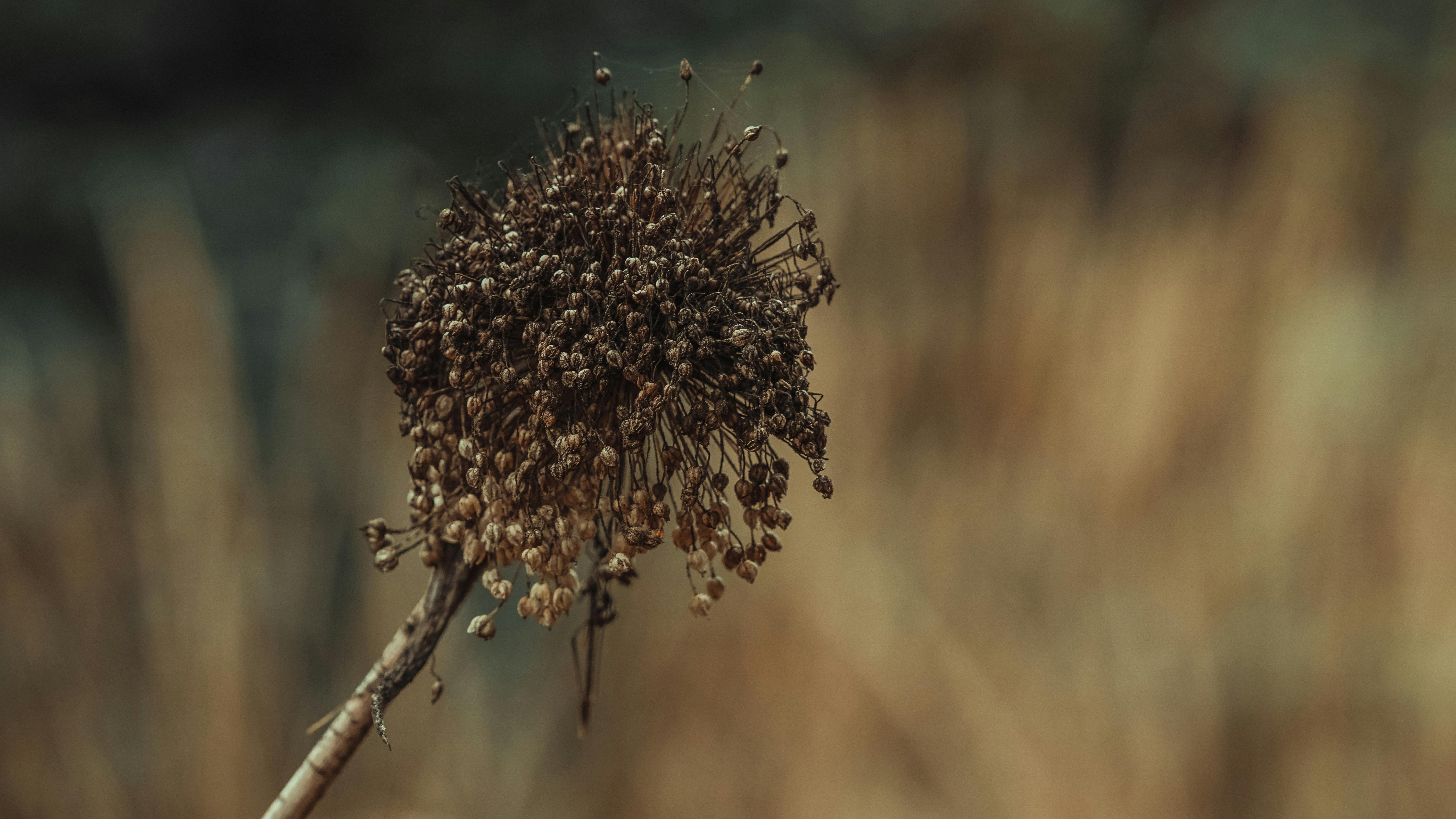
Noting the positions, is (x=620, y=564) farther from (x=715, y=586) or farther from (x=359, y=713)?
(x=359, y=713)

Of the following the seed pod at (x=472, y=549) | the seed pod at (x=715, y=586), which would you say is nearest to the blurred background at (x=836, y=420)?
the seed pod at (x=715, y=586)

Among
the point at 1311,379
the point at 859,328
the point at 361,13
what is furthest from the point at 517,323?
the point at 1311,379

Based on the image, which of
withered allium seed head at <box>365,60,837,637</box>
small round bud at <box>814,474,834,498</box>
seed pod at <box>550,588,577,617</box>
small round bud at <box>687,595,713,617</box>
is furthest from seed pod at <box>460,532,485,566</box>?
small round bud at <box>814,474,834,498</box>

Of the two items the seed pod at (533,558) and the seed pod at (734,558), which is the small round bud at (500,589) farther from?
the seed pod at (734,558)

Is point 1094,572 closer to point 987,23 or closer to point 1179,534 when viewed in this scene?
point 1179,534

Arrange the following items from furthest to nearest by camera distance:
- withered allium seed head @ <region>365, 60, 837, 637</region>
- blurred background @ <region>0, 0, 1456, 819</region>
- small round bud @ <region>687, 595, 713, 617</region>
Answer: blurred background @ <region>0, 0, 1456, 819</region> < small round bud @ <region>687, 595, 713, 617</region> < withered allium seed head @ <region>365, 60, 837, 637</region>

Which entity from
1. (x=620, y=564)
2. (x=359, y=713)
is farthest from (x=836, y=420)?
(x=359, y=713)

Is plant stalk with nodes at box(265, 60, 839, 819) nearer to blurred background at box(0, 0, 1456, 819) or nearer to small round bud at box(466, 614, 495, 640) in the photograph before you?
small round bud at box(466, 614, 495, 640)
